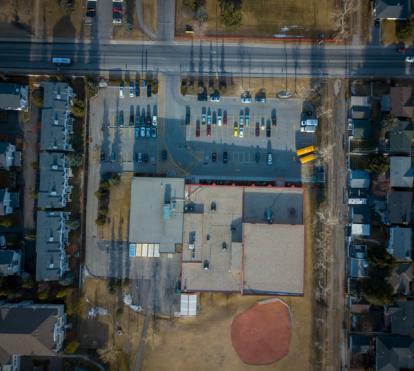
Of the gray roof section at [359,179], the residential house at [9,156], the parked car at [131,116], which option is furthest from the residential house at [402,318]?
the residential house at [9,156]

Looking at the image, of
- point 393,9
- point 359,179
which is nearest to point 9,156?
point 359,179

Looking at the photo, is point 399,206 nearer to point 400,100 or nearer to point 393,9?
point 400,100

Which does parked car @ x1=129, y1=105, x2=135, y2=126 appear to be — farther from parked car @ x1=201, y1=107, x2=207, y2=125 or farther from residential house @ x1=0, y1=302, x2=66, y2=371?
residential house @ x1=0, y1=302, x2=66, y2=371

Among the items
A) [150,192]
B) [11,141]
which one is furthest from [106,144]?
[11,141]

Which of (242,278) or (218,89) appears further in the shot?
(218,89)

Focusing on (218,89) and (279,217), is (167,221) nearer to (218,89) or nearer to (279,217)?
(279,217)

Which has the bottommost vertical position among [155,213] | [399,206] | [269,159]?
[155,213]
